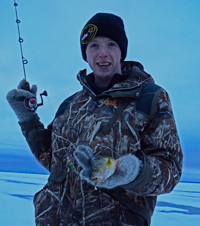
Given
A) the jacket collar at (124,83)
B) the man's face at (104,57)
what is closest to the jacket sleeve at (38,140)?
the jacket collar at (124,83)

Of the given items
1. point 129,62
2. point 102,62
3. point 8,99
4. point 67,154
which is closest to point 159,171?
point 67,154

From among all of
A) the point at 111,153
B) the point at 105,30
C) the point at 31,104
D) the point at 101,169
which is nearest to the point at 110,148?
the point at 111,153

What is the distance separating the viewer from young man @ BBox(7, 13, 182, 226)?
141 cm

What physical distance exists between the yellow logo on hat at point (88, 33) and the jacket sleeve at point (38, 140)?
0.81 meters

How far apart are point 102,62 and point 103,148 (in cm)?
76

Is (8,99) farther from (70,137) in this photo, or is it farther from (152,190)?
(152,190)

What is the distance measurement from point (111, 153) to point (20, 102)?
104 centimetres

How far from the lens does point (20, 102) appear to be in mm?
2268

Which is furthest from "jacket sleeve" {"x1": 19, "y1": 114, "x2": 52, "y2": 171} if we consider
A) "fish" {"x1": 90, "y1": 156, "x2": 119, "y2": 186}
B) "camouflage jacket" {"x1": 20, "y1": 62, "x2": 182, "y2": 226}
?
"fish" {"x1": 90, "y1": 156, "x2": 119, "y2": 186}

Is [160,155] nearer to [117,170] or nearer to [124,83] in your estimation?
[117,170]

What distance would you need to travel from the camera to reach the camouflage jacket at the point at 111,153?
Answer: 1.58 m

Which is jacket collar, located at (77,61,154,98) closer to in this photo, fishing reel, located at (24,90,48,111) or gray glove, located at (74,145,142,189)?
fishing reel, located at (24,90,48,111)

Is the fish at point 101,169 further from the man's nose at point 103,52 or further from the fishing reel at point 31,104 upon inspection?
the fishing reel at point 31,104

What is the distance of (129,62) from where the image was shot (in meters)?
2.35
